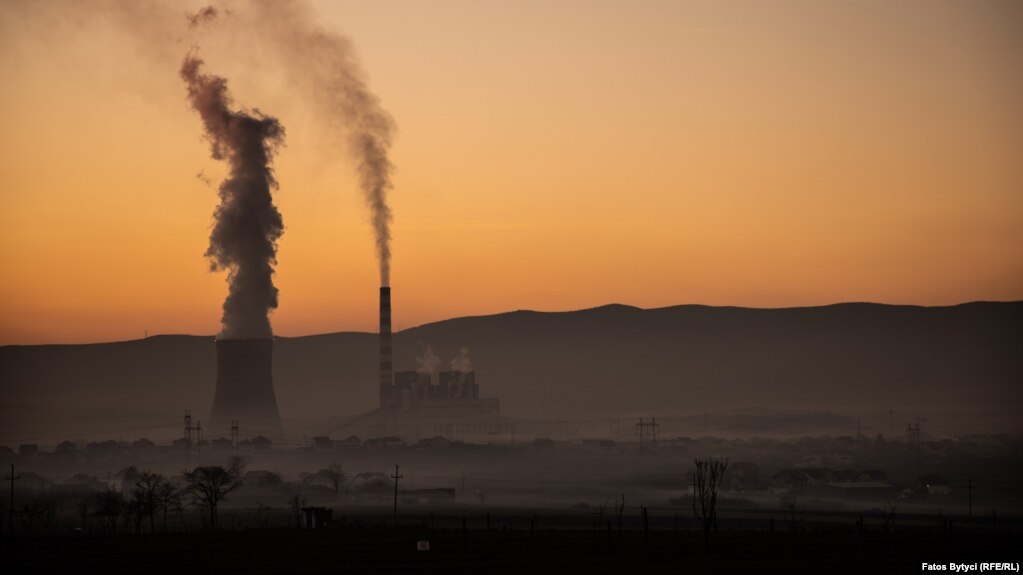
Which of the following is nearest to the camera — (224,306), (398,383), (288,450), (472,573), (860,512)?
(472,573)

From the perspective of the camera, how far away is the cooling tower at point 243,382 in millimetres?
122250

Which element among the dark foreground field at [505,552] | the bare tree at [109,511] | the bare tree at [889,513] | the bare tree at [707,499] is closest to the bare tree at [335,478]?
the bare tree at [109,511]

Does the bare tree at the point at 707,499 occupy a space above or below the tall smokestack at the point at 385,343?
below

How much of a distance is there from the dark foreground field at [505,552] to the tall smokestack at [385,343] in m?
79.5

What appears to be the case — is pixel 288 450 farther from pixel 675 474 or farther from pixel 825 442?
pixel 825 442

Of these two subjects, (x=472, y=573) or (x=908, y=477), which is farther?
(x=908, y=477)

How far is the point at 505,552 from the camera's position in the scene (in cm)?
5422

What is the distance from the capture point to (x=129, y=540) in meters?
62.1

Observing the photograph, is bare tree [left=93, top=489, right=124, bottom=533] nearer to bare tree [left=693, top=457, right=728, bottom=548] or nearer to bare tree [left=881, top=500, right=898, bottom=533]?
bare tree [left=693, top=457, right=728, bottom=548]

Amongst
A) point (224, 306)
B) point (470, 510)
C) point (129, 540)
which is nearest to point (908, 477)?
point (470, 510)

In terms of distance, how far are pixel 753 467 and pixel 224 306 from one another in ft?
146

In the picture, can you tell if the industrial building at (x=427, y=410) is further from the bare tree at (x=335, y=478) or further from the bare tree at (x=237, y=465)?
the bare tree at (x=335, y=478)

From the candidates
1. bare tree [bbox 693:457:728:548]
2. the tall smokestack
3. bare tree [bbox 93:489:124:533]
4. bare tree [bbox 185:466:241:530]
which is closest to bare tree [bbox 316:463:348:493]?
bare tree [bbox 185:466:241:530]

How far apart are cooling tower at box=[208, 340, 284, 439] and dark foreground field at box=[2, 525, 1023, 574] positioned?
2268 inches
